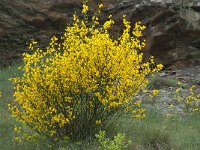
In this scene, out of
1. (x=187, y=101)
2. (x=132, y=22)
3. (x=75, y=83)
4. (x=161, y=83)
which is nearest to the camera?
(x=75, y=83)

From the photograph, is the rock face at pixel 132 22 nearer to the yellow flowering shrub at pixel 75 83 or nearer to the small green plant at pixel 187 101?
the small green plant at pixel 187 101

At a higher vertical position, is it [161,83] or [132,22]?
[132,22]

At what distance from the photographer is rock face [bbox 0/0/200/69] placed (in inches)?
452

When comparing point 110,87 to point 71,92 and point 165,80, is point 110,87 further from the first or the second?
point 165,80

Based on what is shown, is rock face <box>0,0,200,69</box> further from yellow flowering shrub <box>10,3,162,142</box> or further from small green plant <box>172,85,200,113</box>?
yellow flowering shrub <box>10,3,162,142</box>

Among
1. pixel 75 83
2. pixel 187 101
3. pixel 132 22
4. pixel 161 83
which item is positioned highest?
pixel 75 83

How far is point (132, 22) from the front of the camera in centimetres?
1162

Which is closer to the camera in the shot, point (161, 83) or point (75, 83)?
point (75, 83)

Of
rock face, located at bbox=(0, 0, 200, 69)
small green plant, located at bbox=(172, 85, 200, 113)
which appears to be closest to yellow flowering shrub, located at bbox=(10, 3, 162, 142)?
small green plant, located at bbox=(172, 85, 200, 113)

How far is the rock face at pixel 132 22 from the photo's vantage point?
1149 centimetres

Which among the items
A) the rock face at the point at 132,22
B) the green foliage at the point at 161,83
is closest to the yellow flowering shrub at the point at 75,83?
the green foliage at the point at 161,83

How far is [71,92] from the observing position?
556 centimetres

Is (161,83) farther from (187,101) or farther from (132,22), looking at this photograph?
(132,22)

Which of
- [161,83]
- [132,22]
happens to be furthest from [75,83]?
[132,22]
